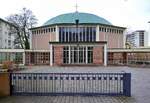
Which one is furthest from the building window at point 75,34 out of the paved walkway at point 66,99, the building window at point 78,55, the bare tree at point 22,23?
the paved walkway at point 66,99

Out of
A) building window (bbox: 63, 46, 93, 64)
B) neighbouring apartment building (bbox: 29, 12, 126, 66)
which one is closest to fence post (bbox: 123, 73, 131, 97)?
neighbouring apartment building (bbox: 29, 12, 126, 66)

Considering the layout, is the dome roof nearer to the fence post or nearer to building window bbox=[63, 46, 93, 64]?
building window bbox=[63, 46, 93, 64]

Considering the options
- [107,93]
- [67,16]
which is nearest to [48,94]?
[107,93]

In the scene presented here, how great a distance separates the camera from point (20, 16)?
57688 mm

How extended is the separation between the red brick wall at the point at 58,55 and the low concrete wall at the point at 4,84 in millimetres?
39431

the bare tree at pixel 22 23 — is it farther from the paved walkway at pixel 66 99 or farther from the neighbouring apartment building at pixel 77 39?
the paved walkway at pixel 66 99

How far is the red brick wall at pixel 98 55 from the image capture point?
5038 centimetres

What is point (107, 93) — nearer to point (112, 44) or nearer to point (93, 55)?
point (93, 55)

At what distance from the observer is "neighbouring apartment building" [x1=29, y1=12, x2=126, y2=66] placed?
167ft

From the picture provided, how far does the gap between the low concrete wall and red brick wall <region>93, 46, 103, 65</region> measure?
130 ft

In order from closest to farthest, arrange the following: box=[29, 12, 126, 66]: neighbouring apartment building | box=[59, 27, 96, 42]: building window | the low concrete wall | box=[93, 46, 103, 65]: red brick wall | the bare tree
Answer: the low concrete wall < box=[93, 46, 103, 65]: red brick wall < box=[29, 12, 126, 66]: neighbouring apartment building < the bare tree < box=[59, 27, 96, 42]: building window

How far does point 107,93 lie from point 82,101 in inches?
70.8

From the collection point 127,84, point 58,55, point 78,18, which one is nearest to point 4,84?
point 127,84

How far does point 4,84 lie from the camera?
35.6ft
